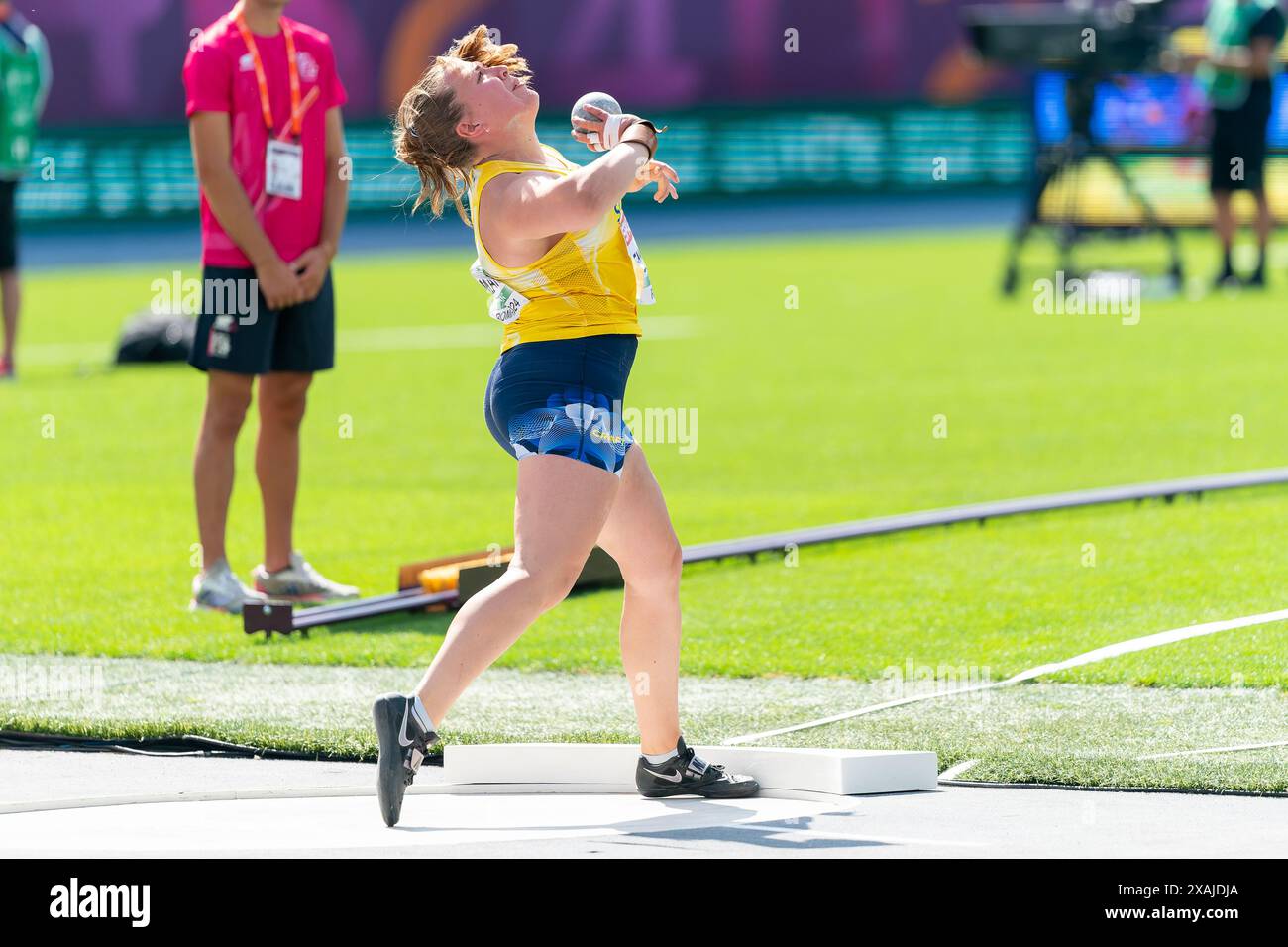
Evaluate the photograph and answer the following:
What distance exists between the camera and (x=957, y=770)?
19.7ft

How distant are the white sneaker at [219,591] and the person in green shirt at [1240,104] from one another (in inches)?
532

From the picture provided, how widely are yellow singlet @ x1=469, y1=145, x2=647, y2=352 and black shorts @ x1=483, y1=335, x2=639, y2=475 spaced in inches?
1.4

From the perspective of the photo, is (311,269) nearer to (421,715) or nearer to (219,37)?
(219,37)

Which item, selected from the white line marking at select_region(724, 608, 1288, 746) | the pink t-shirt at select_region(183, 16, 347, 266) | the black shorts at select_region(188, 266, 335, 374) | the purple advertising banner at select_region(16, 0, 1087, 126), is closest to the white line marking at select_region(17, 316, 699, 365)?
the pink t-shirt at select_region(183, 16, 347, 266)

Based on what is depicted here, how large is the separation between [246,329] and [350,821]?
352cm

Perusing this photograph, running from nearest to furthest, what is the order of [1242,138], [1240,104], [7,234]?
[7,234] < [1242,138] < [1240,104]

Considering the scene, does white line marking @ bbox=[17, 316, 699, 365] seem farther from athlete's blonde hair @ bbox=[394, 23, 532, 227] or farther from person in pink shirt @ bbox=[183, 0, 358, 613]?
athlete's blonde hair @ bbox=[394, 23, 532, 227]

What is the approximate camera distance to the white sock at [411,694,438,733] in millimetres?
5410

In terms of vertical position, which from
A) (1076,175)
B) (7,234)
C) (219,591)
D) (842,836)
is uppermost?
(1076,175)

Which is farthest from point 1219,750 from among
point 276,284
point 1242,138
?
point 1242,138

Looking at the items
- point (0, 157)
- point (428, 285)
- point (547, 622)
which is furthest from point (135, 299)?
point (547, 622)

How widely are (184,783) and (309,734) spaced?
1.94 feet

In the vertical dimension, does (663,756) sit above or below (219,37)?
below

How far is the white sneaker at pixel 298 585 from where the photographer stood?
885 centimetres
